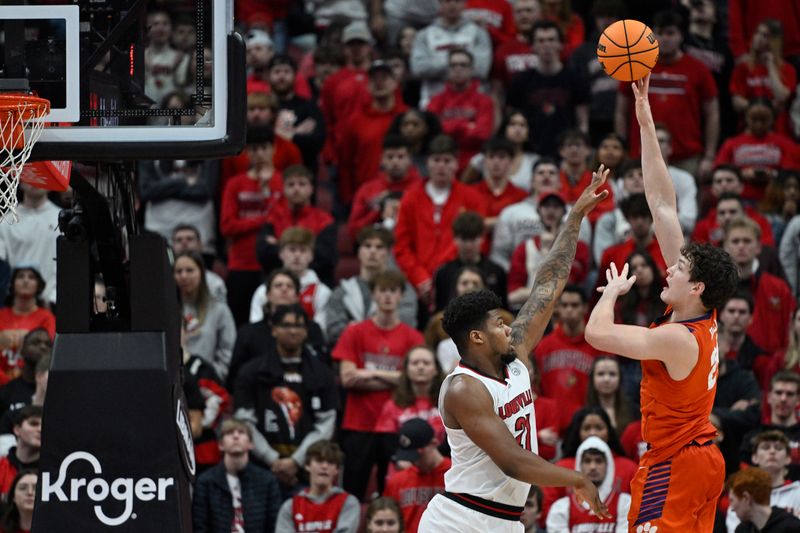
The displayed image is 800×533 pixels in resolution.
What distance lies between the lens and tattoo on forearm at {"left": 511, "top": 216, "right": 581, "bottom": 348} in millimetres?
7430

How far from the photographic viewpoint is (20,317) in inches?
456

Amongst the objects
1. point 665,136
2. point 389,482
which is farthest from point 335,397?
point 665,136

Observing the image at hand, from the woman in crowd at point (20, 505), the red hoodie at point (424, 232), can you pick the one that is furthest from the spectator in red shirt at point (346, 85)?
the woman in crowd at point (20, 505)

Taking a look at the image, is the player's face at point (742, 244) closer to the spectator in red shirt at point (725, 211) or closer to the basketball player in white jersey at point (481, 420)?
the spectator in red shirt at point (725, 211)

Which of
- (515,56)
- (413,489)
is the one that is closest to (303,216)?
(515,56)

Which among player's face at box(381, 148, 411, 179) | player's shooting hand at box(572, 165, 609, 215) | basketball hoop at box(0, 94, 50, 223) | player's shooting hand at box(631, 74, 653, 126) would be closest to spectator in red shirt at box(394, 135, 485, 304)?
player's face at box(381, 148, 411, 179)

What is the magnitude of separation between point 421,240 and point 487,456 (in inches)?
238

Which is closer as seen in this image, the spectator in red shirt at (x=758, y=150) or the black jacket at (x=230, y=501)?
the black jacket at (x=230, y=501)

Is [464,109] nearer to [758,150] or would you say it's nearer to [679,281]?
[758,150]

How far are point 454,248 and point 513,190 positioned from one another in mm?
1000

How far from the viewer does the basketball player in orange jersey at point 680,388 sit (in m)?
6.63

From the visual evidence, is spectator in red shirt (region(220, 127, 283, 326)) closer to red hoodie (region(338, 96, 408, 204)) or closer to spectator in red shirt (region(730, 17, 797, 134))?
red hoodie (region(338, 96, 408, 204))

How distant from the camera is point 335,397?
10.8 meters

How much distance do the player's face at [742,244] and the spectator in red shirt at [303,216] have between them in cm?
344
